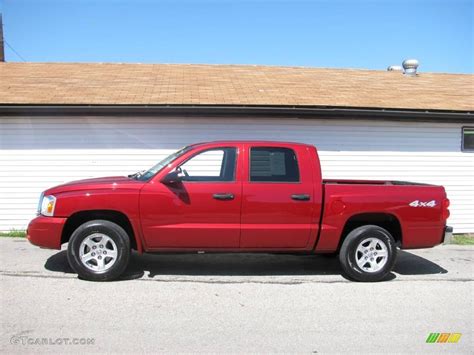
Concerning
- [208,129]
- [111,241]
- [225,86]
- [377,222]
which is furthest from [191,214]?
[225,86]

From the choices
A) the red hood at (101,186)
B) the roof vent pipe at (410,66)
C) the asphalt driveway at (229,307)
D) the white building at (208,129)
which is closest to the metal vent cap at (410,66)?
the roof vent pipe at (410,66)

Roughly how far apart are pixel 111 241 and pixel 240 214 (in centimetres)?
166

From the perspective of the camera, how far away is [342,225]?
20.9ft

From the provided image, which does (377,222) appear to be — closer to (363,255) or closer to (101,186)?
(363,255)

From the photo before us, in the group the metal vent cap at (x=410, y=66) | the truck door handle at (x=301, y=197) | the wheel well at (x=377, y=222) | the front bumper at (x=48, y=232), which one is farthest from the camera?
the metal vent cap at (x=410, y=66)

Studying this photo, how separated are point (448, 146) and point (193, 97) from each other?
558 cm

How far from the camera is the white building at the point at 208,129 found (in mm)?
9602

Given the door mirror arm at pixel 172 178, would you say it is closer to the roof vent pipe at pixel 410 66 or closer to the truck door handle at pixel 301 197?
the truck door handle at pixel 301 197

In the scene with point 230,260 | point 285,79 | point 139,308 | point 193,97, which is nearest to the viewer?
point 139,308

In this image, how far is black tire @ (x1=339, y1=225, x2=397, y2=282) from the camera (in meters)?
6.38

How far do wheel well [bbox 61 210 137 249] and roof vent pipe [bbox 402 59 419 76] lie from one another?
1165 centimetres

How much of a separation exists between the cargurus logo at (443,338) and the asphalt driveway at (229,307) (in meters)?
0.06

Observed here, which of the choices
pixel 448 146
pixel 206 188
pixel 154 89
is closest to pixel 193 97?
pixel 154 89

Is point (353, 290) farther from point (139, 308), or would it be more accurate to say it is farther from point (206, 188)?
point (139, 308)
